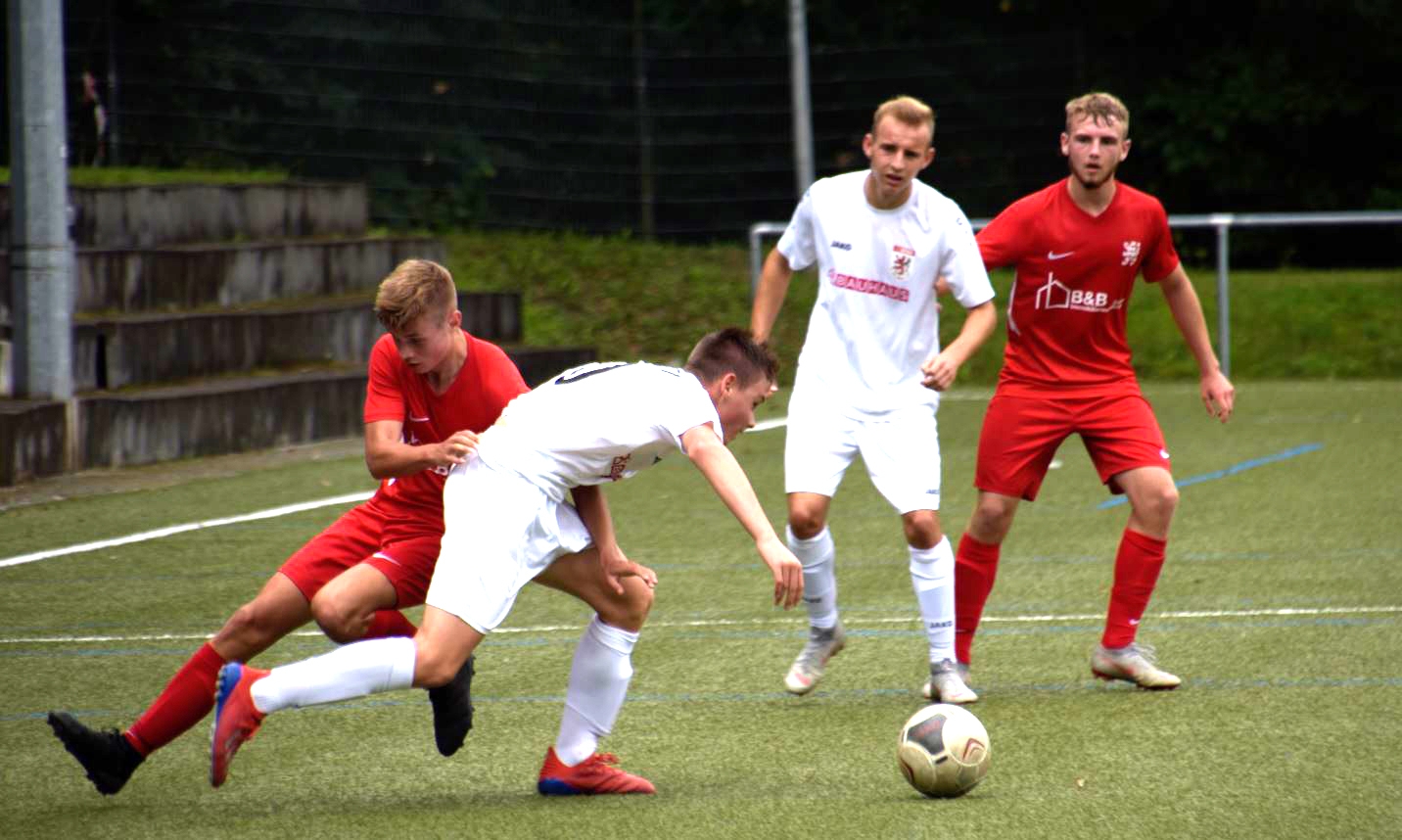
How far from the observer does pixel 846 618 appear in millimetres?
7535

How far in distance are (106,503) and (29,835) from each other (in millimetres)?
6141

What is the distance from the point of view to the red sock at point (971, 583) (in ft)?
21.0

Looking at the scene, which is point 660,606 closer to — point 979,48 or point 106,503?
point 106,503

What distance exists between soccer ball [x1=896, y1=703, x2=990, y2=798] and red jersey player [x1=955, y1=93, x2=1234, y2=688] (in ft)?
4.77

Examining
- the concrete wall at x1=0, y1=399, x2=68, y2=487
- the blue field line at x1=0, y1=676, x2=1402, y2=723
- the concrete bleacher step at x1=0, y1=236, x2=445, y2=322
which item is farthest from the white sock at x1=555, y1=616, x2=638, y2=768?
the concrete bleacher step at x1=0, y1=236, x2=445, y2=322

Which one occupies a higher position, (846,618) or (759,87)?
(759,87)

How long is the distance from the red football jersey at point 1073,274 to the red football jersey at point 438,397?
6.38 feet

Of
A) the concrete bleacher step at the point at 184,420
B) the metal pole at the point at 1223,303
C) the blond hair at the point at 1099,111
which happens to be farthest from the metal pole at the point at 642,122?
the blond hair at the point at 1099,111

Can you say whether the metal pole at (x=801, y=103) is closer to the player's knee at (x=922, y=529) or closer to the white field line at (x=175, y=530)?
the white field line at (x=175, y=530)

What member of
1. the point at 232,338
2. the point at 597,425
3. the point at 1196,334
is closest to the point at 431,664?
the point at 597,425

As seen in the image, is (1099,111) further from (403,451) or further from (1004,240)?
(403,451)

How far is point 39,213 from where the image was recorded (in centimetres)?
1164

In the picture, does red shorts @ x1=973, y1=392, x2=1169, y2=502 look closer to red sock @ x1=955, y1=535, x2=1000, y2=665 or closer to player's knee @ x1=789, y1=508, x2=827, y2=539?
red sock @ x1=955, y1=535, x2=1000, y2=665

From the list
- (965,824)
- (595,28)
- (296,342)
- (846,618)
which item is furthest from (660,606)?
(595,28)
